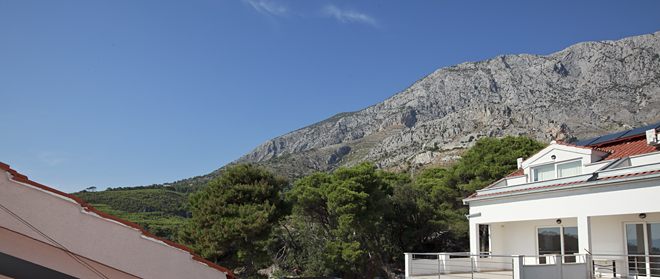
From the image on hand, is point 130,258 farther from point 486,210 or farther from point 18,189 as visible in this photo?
point 486,210

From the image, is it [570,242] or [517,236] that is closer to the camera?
[570,242]

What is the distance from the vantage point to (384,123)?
4951 inches

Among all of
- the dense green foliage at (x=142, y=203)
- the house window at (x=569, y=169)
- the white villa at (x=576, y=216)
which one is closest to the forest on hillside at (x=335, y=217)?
the white villa at (x=576, y=216)

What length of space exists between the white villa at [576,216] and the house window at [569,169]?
1.5 inches

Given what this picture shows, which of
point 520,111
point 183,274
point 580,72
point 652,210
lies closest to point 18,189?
point 183,274

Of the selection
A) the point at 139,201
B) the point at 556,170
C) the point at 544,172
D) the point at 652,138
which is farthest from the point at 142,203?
the point at 652,138

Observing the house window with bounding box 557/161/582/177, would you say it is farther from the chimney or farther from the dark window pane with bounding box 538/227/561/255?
the chimney

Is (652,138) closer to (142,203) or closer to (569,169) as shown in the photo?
(569,169)

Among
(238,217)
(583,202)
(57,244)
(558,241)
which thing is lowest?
(57,244)

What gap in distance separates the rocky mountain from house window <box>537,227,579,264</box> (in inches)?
2325

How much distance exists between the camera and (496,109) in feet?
302

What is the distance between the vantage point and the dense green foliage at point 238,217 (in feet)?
81.2

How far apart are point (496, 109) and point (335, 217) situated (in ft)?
229

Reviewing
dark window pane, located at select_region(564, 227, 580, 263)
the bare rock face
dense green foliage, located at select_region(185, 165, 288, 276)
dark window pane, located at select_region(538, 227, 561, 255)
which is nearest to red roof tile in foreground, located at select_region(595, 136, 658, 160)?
dark window pane, located at select_region(564, 227, 580, 263)
